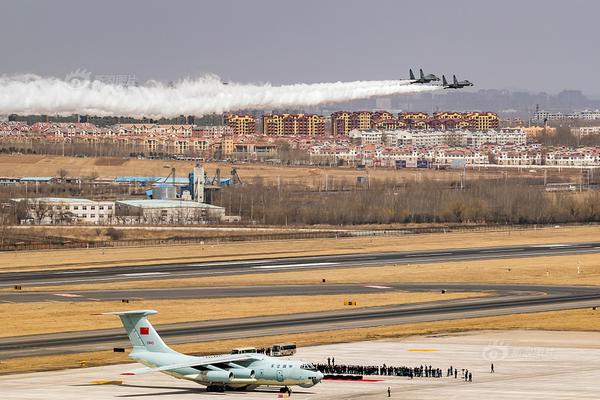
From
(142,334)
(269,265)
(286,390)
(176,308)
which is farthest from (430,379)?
(269,265)

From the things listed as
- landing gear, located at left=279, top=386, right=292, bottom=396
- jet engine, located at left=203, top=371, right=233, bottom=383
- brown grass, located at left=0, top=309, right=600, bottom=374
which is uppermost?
jet engine, located at left=203, top=371, right=233, bottom=383

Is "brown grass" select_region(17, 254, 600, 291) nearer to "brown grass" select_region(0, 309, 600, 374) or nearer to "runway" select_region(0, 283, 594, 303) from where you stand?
"runway" select_region(0, 283, 594, 303)

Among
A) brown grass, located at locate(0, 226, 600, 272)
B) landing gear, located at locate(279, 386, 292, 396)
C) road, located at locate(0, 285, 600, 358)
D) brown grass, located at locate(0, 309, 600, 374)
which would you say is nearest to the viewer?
landing gear, located at locate(279, 386, 292, 396)

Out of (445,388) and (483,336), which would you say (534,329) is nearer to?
(483,336)

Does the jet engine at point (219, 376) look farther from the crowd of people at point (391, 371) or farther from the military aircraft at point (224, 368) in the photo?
the crowd of people at point (391, 371)

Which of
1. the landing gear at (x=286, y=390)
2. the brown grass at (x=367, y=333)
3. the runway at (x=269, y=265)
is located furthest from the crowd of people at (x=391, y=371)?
the runway at (x=269, y=265)

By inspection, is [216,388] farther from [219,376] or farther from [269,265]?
[269,265]

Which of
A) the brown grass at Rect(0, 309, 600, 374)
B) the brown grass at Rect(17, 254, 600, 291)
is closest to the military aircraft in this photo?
the brown grass at Rect(0, 309, 600, 374)
